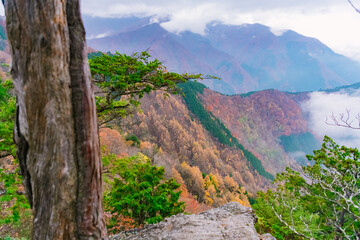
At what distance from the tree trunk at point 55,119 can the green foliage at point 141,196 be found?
408cm

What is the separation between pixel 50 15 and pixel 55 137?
4.86 feet

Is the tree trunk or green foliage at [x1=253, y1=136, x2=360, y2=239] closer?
the tree trunk

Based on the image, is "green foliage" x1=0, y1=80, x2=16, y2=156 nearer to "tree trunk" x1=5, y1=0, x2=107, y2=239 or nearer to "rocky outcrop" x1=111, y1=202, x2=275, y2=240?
"tree trunk" x1=5, y1=0, x2=107, y2=239

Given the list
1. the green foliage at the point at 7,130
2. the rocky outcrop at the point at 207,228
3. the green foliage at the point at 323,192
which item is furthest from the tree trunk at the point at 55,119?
the green foliage at the point at 323,192

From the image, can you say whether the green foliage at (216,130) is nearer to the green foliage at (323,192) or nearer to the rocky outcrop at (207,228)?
the green foliage at (323,192)

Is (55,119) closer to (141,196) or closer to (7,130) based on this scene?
(7,130)

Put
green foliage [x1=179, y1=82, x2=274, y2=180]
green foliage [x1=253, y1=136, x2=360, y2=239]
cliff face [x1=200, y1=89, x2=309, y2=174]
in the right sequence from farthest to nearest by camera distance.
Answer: cliff face [x1=200, y1=89, x2=309, y2=174]
green foliage [x1=179, y1=82, x2=274, y2=180]
green foliage [x1=253, y1=136, x2=360, y2=239]

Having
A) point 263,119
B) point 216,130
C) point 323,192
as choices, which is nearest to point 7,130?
point 323,192

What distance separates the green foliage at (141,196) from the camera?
700cm

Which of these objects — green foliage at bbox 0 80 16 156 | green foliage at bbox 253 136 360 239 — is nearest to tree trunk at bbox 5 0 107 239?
green foliage at bbox 0 80 16 156

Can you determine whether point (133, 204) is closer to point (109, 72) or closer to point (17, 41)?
point (109, 72)

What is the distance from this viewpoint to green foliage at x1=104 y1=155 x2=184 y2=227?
6996 millimetres

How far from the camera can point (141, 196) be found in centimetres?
724

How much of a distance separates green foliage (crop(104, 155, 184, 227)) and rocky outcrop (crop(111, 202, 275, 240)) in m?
0.90
